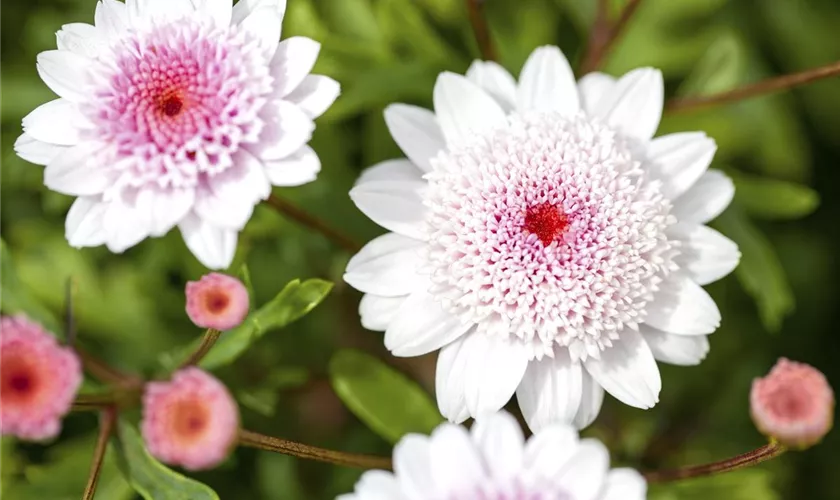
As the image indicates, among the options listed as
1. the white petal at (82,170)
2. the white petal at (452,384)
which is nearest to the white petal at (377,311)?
the white petal at (452,384)

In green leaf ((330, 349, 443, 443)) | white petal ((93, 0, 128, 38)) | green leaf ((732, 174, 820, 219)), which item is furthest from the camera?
green leaf ((732, 174, 820, 219))

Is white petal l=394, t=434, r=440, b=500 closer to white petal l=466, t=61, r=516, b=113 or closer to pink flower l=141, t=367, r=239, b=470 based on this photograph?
pink flower l=141, t=367, r=239, b=470

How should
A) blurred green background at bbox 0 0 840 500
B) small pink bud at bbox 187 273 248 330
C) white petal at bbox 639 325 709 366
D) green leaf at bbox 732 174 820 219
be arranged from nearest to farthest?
small pink bud at bbox 187 273 248 330
white petal at bbox 639 325 709 366
blurred green background at bbox 0 0 840 500
green leaf at bbox 732 174 820 219

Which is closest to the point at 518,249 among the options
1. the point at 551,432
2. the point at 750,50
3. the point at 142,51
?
the point at 551,432

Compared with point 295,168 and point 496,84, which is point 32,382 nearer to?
point 295,168

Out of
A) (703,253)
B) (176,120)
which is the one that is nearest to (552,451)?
(703,253)

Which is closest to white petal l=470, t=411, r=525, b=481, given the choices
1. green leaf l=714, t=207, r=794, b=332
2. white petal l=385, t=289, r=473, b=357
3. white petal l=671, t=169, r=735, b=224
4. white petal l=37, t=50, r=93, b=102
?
white petal l=385, t=289, r=473, b=357

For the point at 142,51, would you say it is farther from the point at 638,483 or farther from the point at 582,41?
the point at 582,41
